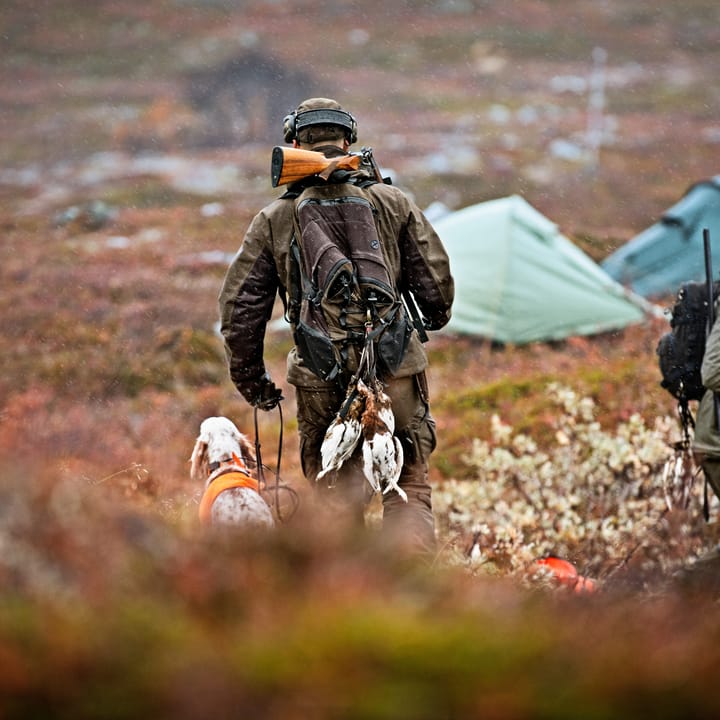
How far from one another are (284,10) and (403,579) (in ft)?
152

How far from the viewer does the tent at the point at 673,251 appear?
15211 millimetres

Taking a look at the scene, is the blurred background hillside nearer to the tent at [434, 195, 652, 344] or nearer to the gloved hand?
the tent at [434, 195, 652, 344]

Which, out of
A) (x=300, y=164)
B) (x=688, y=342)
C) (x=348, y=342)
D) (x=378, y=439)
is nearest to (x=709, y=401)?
(x=688, y=342)

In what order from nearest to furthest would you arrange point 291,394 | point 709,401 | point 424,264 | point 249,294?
point 709,401, point 249,294, point 424,264, point 291,394

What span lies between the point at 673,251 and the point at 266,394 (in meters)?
11.8

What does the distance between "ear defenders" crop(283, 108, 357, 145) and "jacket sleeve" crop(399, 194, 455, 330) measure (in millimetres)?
542

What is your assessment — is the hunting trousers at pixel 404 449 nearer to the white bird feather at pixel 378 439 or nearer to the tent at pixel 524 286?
the white bird feather at pixel 378 439

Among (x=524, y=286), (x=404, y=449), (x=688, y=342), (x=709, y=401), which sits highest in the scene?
(x=524, y=286)

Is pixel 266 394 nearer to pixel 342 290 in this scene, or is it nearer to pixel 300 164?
pixel 342 290

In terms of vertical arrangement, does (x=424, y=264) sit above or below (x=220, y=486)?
above

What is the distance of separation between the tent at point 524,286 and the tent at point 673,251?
182cm

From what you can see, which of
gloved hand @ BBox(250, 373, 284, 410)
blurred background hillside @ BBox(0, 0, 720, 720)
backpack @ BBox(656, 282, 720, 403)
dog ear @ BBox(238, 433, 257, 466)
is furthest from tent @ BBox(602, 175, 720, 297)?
dog ear @ BBox(238, 433, 257, 466)

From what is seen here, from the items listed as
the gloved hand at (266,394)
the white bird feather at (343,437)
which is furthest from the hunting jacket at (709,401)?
the gloved hand at (266,394)

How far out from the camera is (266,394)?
207 inches
